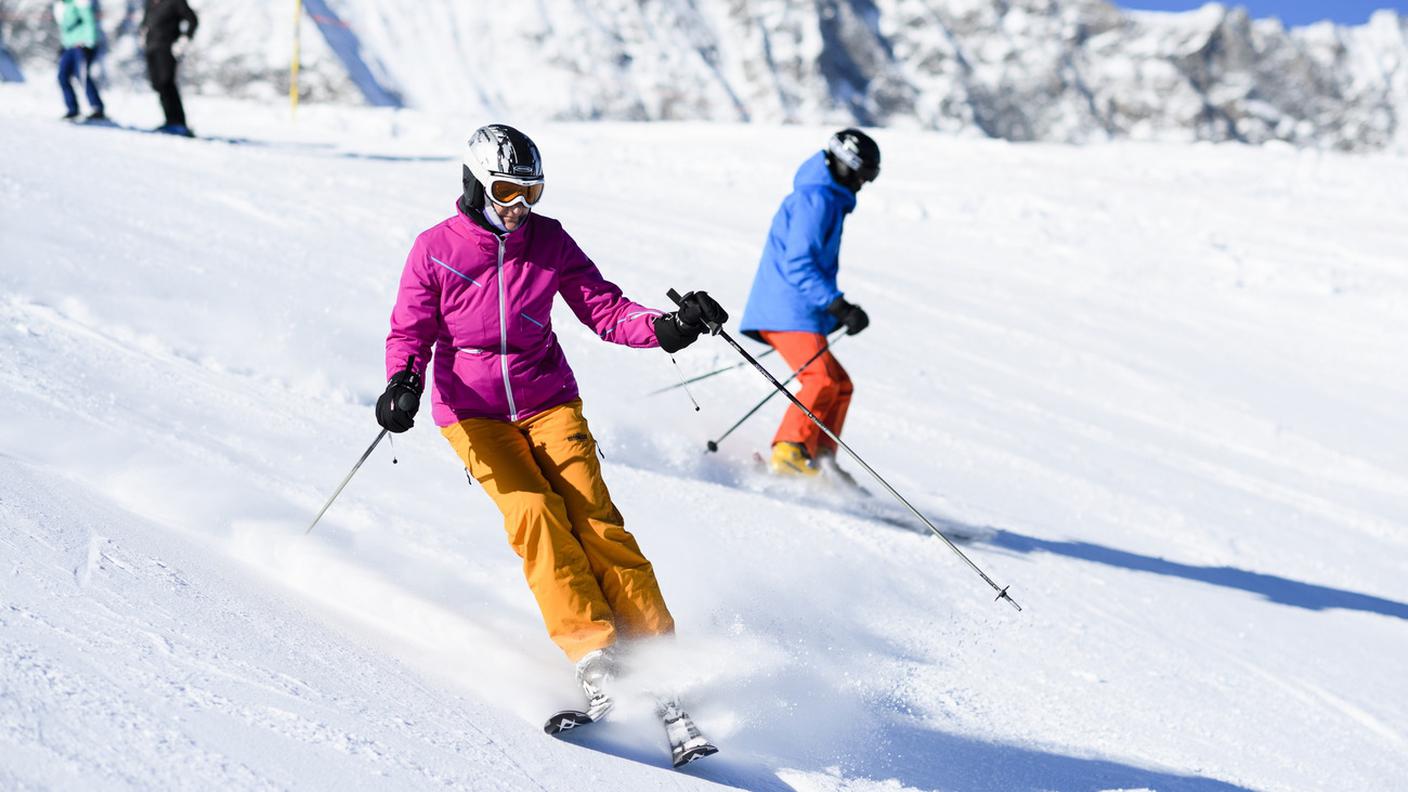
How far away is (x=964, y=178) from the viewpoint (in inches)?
654

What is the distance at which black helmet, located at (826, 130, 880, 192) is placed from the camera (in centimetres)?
582

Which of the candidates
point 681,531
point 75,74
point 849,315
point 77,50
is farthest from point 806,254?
point 75,74

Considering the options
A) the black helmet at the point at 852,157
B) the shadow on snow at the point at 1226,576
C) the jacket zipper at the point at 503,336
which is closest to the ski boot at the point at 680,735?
the jacket zipper at the point at 503,336

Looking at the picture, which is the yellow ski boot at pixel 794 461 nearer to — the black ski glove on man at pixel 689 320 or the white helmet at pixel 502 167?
the black ski glove on man at pixel 689 320

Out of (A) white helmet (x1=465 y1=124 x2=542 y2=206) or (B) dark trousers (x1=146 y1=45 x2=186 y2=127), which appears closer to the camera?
(A) white helmet (x1=465 y1=124 x2=542 y2=206)

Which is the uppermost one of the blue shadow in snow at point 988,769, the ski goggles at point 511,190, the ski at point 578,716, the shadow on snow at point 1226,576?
the ski goggles at point 511,190

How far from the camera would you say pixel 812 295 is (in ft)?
19.3

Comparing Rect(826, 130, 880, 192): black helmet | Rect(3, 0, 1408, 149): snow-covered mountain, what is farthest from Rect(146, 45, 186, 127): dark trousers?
Rect(3, 0, 1408, 149): snow-covered mountain

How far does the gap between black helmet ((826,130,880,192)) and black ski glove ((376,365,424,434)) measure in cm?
306

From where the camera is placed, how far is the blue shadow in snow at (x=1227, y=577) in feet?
20.3

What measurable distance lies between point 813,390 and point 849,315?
0.44 metres

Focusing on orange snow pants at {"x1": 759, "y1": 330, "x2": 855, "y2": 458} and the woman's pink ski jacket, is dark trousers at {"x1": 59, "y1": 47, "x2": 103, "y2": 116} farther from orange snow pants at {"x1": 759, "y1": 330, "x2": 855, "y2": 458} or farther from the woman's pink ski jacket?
the woman's pink ski jacket

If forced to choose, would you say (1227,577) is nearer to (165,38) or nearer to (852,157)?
(852,157)

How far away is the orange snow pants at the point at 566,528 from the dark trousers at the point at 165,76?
10318 mm
